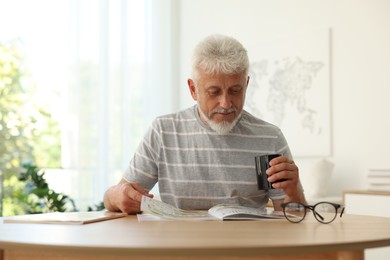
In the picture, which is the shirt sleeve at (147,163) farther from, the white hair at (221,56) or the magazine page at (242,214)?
the magazine page at (242,214)

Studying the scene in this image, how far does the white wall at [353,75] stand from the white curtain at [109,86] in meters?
1.21

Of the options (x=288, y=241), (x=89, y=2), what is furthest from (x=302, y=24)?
(x=288, y=241)

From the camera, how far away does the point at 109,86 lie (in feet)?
16.1

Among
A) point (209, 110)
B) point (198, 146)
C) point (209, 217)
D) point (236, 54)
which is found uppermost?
point (236, 54)

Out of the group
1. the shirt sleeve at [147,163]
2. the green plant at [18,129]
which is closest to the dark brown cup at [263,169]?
the shirt sleeve at [147,163]

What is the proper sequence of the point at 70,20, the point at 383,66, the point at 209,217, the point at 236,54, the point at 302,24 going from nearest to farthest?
the point at 209,217 → the point at 236,54 → the point at 383,66 → the point at 302,24 → the point at 70,20

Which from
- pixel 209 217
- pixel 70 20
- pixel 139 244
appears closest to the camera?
pixel 139 244

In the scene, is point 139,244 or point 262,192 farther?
point 262,192

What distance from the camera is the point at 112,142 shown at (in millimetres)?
4895

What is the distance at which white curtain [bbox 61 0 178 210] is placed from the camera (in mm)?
4660

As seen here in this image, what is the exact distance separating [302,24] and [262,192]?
8.09 ft

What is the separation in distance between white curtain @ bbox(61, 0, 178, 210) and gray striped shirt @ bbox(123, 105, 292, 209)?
2.49 m

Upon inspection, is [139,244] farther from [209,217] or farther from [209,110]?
[209,110]

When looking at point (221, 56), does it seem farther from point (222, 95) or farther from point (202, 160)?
point (202, 160)
